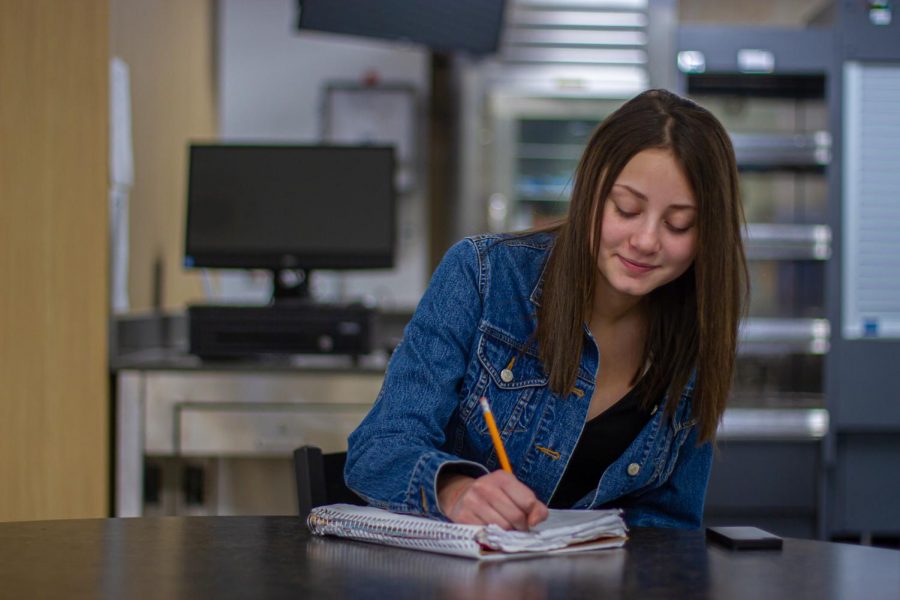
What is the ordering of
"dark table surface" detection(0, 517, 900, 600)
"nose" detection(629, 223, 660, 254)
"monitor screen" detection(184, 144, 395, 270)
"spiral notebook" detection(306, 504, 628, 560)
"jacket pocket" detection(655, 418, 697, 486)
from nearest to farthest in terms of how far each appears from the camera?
"dark table surface" detection(0, 517, 900, 600) < "spiral notebook" detection(306, 504, 628, 560) < "nose" detection(629, 223, 660, 254) < "jacket pocket" detection(655, 418, 697, 486) < "monitor screen" detection(184, 144, 395, 270)

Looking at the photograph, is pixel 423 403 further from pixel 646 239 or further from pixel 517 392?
pixel 646 239

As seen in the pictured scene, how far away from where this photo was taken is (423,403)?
1.41 meters

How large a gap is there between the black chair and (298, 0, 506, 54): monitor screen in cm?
260

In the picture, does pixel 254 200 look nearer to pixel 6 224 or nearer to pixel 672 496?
pixel 6 224

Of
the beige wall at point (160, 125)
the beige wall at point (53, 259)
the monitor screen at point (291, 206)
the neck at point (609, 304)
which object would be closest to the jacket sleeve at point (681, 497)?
the neck at point (609, 304)

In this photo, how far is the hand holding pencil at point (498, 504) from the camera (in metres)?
1.20

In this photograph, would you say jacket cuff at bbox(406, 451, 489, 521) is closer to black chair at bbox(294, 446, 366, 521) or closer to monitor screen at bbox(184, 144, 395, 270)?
black chair at bbox(294, 446, 366, 521)

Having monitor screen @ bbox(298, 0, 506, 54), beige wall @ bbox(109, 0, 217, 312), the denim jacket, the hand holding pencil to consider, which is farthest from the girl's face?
monitor screen @ bbox(298, 0, 506, 54)

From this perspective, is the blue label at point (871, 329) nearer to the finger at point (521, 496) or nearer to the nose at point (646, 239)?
the nose at point (646, 239)

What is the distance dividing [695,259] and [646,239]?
0.11m

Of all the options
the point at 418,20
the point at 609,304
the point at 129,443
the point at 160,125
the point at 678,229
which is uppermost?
the point at 418,20

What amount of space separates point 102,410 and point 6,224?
2.23ft

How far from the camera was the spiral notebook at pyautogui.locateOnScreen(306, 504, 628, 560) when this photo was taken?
1.19 meters

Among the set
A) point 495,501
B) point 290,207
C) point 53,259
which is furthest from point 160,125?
point 495,501
